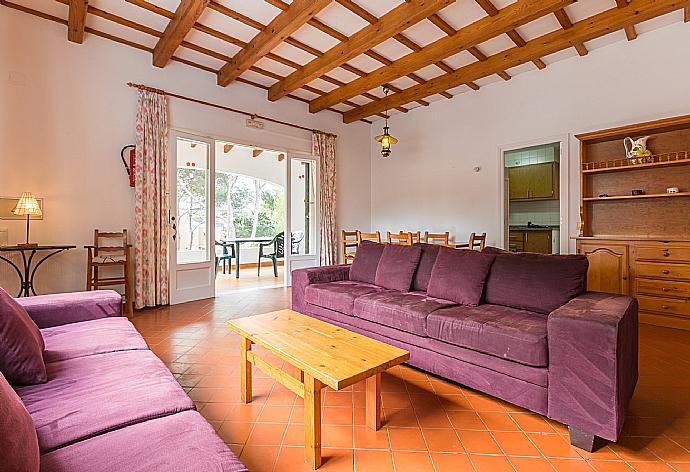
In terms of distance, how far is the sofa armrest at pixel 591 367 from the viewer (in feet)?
5.33

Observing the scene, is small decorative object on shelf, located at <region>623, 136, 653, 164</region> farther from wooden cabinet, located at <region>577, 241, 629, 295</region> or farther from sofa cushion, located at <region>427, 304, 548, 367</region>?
sofa cushion, located at <region>427, 304, 548, 367</region>

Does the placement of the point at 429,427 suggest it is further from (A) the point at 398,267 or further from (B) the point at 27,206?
(B) the point at 27,206

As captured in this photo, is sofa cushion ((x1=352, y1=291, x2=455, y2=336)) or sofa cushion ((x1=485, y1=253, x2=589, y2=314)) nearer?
sofa cushion ((x1=485, y1=253, x2=589, y2=314))

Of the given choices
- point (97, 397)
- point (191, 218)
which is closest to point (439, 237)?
point (191, 218)

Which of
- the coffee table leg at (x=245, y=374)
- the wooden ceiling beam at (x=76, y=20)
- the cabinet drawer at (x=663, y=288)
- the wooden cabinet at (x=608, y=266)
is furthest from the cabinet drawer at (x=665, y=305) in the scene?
the wooden ceiling beam at (x=76, y=20)

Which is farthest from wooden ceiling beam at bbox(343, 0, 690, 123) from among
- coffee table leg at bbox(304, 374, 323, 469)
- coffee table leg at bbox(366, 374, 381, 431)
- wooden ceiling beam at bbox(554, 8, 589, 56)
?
coffee table leg at bbox(304, 374, 323, 469)

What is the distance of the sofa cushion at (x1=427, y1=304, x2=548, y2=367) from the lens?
75.8 inches

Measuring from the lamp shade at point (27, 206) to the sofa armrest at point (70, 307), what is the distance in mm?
1659

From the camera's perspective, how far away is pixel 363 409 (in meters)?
2.07

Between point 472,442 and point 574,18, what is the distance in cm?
435

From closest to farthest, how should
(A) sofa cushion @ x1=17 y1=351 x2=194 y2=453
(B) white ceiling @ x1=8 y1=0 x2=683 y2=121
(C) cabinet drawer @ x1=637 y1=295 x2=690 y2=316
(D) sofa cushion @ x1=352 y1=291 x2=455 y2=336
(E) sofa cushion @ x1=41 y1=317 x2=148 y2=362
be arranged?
(A) sofa cushion @ x1=17 y1=351 x2=194 y2=453, (E) sofa cushion @ x1=41 y1=317 x2=148 y2=362, (D) sofa cushion @ x1=352 y1=291 x2=455 y2=336, (C) cabinet drawer @ x1=637 y1=295 x2=690 y2=316, (B) white ceiling @ x1=8 y1=0 x2=683 y2=121

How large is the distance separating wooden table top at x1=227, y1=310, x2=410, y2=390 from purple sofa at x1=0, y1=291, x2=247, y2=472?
1.67 ft

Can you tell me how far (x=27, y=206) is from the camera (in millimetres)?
3521

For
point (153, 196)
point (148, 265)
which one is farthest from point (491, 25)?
point (148, 265)
